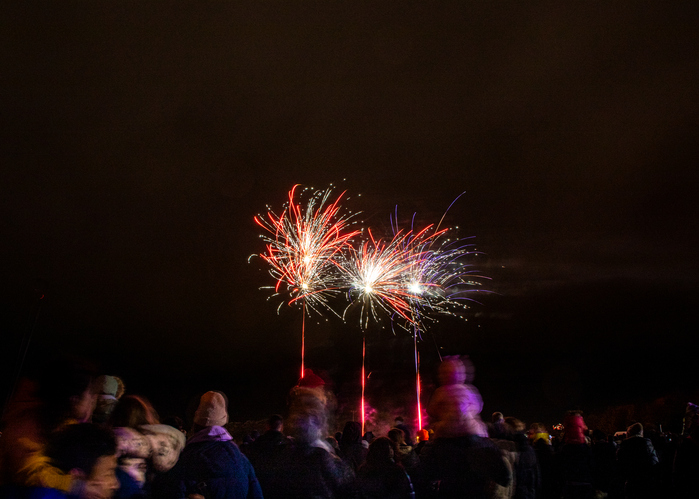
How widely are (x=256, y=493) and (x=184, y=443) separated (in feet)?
2.54

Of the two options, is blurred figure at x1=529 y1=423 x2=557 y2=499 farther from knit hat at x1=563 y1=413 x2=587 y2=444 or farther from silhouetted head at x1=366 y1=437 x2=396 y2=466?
silhouetted head at x1=366 y1=437 x2=396 y2=466

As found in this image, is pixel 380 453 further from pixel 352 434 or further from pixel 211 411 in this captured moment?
pixel 352 434

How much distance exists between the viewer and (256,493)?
396cm

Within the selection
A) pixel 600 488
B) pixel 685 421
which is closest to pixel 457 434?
pixel 685 421

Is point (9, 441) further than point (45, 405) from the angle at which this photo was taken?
No

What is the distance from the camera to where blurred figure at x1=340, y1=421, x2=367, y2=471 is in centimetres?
695

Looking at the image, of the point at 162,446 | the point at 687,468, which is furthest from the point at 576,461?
the point at 162,446

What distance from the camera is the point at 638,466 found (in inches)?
292

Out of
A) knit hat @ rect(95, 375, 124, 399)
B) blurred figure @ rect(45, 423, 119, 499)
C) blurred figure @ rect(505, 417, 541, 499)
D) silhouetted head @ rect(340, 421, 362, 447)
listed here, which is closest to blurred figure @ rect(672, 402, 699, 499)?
blurred figure @ rect(505, 417, 541, 499)

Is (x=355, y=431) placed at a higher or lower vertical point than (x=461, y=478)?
higher

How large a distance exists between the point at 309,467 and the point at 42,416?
2.06 metres

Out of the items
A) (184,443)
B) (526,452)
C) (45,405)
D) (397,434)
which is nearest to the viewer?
(45,405)

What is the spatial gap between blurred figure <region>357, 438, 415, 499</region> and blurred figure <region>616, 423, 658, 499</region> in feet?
16.5

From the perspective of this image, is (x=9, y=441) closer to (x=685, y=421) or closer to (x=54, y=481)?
(x=54, y=481)
